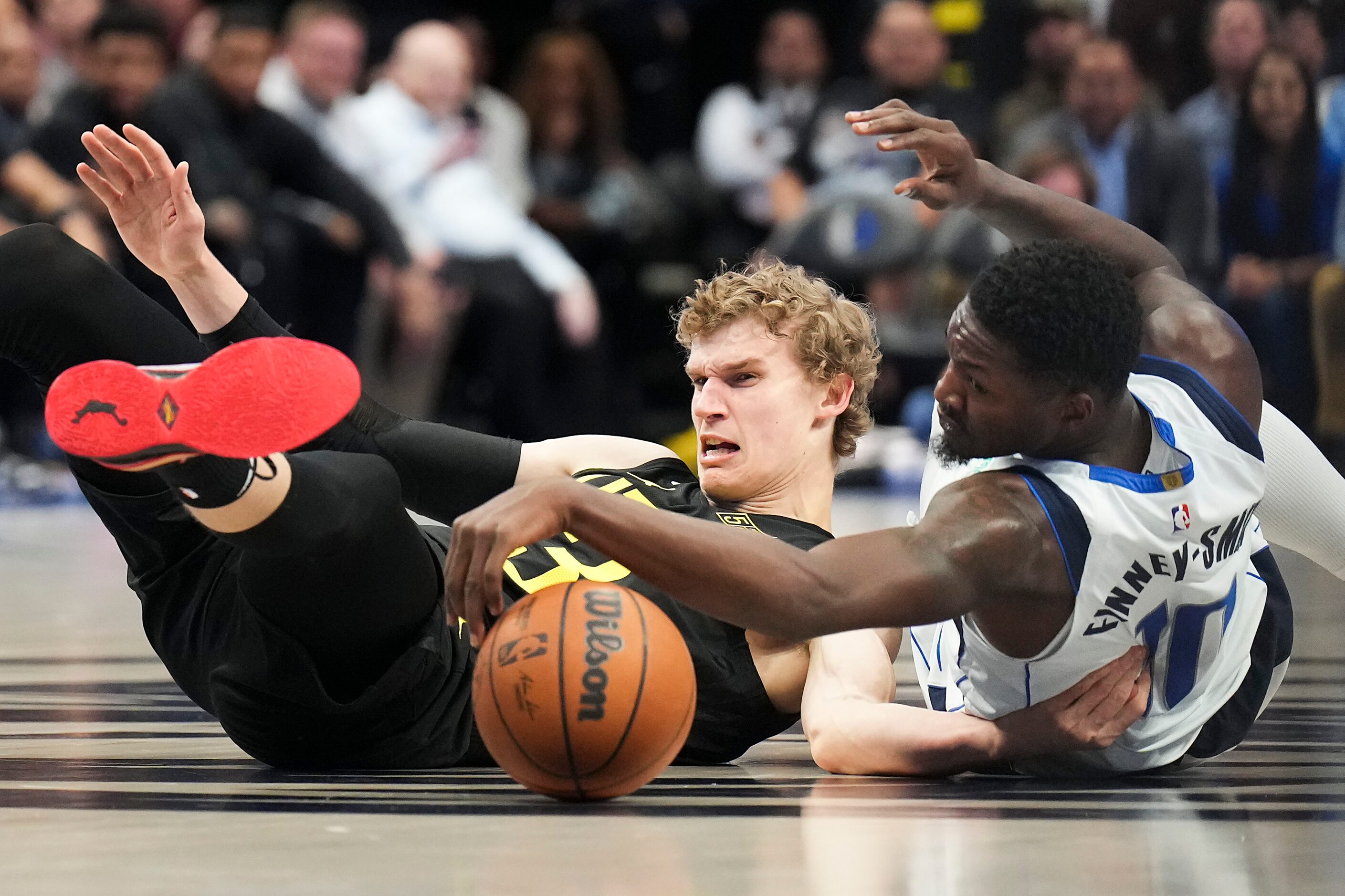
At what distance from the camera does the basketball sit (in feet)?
8.87

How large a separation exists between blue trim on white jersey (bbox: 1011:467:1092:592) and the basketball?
2.08ft

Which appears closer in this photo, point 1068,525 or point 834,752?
point 1068,525

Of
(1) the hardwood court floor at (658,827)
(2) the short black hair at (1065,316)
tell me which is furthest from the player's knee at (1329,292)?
(2) the short black hair at (1065,316)

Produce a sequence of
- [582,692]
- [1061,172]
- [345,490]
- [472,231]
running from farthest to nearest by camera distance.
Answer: [472,231] < [1061,172] < [345,490] < [582,692]

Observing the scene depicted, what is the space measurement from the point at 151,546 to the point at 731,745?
1171mm

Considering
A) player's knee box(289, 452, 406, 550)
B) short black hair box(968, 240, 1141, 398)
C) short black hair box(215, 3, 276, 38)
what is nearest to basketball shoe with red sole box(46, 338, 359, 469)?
player's knee box(289, 452, 406, 550)

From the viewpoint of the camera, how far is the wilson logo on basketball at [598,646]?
2699 millimetres

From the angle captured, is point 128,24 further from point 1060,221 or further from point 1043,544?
point 1043,544

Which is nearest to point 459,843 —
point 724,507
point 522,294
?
point 724,507

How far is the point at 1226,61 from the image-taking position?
995 cm

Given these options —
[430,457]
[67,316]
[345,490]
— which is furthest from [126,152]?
[345,490]

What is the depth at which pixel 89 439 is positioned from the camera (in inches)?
104

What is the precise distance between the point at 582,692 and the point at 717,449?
3.62 feet

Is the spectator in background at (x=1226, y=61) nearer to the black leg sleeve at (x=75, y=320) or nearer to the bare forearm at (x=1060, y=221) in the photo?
the bare forearm at (x=1060, y=221)
